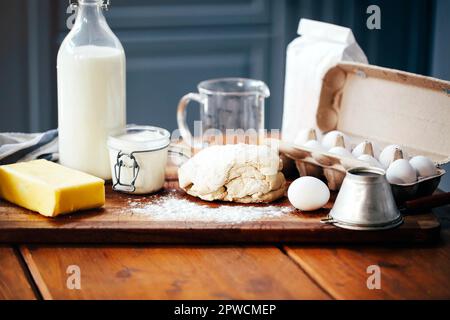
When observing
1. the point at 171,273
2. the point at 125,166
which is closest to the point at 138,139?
the point at 125,166

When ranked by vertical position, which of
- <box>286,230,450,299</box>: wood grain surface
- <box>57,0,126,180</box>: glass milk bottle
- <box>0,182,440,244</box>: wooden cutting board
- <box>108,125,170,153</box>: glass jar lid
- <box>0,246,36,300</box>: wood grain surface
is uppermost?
<box>57,0,126,180</box>: glass milk bottle

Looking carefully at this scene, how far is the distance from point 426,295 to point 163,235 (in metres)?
0.47

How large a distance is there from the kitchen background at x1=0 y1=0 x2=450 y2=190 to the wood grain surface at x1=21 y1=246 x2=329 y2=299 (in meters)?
1.66

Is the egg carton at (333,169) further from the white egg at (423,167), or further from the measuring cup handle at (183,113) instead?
the measuring cup handle at (183,113)

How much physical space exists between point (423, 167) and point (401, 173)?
2.3 inches

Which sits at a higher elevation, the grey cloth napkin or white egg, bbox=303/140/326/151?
white egg, bbox=303/140/326/151

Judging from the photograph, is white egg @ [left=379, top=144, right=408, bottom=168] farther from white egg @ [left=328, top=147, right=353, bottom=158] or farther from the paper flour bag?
the paper flour bag

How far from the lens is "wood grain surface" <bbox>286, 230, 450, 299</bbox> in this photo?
1185mm

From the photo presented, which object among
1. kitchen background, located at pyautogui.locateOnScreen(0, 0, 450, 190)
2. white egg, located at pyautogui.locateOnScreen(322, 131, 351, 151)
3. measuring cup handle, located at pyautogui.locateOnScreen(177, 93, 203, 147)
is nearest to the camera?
white egg, located at pyautogui.locateOnScreen(322, 131, 351, 151)

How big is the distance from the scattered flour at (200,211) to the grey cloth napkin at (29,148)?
37 cm

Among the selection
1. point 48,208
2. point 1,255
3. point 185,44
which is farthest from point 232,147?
point 185,44

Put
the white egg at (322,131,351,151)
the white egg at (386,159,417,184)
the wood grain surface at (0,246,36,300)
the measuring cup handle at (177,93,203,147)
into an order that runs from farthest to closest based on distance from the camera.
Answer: the measuring cup handle at (177,93,203,147) < the white egg at (322,131,351,151) < the white egg at (386,159,417,184) < the wood grain surface at (0,246,36,300)

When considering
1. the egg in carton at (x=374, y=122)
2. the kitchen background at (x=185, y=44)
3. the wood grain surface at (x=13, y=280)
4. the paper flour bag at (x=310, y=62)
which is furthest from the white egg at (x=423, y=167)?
the kitchen background at (x=185, y=44)

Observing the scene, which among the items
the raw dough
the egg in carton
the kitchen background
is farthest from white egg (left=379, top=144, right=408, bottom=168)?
the kitchen background
